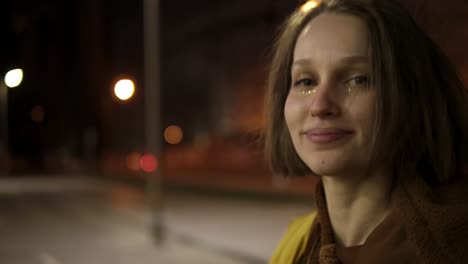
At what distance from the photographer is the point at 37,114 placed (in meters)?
6.34

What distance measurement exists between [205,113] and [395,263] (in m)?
38.0

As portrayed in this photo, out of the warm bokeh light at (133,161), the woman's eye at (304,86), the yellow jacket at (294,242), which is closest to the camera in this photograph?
the woman's eye at (304,86)

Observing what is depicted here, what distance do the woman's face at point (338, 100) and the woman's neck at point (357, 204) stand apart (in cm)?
6

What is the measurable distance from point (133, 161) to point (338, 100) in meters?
35.4

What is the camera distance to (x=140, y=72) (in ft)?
44.4

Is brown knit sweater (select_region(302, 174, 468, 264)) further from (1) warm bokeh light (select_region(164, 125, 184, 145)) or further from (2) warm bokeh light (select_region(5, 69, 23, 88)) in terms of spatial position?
(1) warm bokeh light (select_region(164, 125, 184, 145))

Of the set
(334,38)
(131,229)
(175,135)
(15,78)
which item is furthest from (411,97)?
(175,135)

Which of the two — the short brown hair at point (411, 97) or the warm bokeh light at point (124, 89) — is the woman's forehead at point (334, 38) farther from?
the warm bokeh light at point (124, 89)

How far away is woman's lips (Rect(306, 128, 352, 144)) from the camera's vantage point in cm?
144

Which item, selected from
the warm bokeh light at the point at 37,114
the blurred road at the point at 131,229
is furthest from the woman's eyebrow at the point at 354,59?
the blurred road at the point at 131,229

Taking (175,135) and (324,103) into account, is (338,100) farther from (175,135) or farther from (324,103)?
(175,135)

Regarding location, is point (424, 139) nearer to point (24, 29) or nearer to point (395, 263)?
point (395, 263)

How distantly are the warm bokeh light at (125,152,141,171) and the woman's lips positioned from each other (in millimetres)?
33665

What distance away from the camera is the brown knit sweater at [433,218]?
1277 mm
